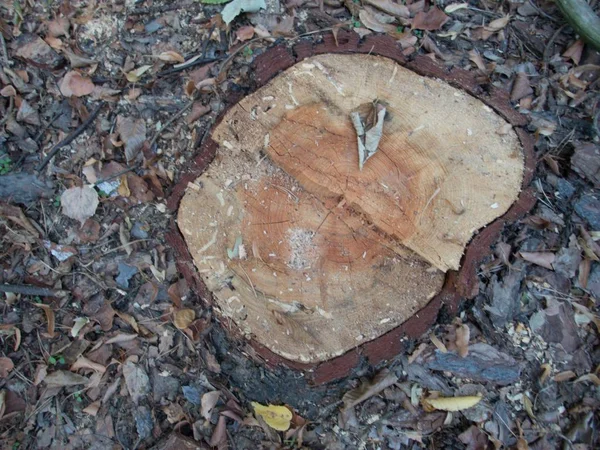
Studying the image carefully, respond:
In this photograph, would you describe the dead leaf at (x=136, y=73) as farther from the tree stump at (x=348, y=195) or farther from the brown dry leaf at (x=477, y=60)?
the brown dry leaf at (x=477, y=60)

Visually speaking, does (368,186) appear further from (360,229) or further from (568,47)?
(568,47)

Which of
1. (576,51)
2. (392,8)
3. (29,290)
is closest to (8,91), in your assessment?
(29,290)

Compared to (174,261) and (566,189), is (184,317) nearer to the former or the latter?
(174,261)

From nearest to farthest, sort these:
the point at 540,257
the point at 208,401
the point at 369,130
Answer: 1. the point at 369,130
2. the point at 540,257
3. the point at 208,401


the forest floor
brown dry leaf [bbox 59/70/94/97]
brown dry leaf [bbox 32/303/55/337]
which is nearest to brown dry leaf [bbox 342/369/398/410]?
the forest floor

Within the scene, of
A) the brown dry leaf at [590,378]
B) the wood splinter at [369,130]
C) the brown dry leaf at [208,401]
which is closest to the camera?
the wood splinter at [369,130]

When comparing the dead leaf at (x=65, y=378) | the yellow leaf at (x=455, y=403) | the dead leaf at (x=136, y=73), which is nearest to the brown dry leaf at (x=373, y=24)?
the dead leaf at (x=136, y=73)
